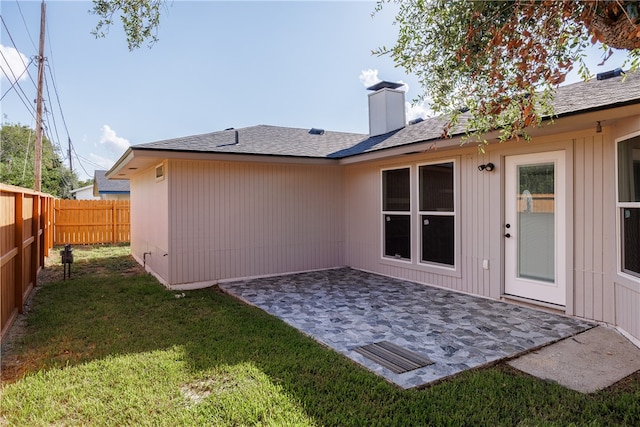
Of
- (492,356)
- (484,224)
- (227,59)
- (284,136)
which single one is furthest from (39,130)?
(492,356)

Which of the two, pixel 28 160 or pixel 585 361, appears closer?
pixel 585 361

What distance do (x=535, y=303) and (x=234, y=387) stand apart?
166 inches

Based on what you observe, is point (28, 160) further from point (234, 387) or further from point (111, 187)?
point (234, 387)

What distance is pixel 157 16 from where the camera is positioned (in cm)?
362

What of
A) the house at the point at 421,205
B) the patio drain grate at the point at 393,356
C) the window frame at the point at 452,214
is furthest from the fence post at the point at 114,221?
the patio drain grate at the point at 393,356

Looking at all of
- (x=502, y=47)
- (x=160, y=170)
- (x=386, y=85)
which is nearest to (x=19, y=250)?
(x=160, y=170)

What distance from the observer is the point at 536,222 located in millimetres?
5180

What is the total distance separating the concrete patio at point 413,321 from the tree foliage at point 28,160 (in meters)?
32.6

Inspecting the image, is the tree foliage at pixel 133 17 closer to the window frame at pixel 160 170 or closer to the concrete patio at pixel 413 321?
the window frame at pixel 160 170

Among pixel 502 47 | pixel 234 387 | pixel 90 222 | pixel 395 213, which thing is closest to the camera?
pixel 502 47

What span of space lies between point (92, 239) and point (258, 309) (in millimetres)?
11852

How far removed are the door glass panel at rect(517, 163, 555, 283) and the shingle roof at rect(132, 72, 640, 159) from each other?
0.96m

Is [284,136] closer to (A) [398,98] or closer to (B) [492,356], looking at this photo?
(A) [398,98]

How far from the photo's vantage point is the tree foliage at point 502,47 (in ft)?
8.09
